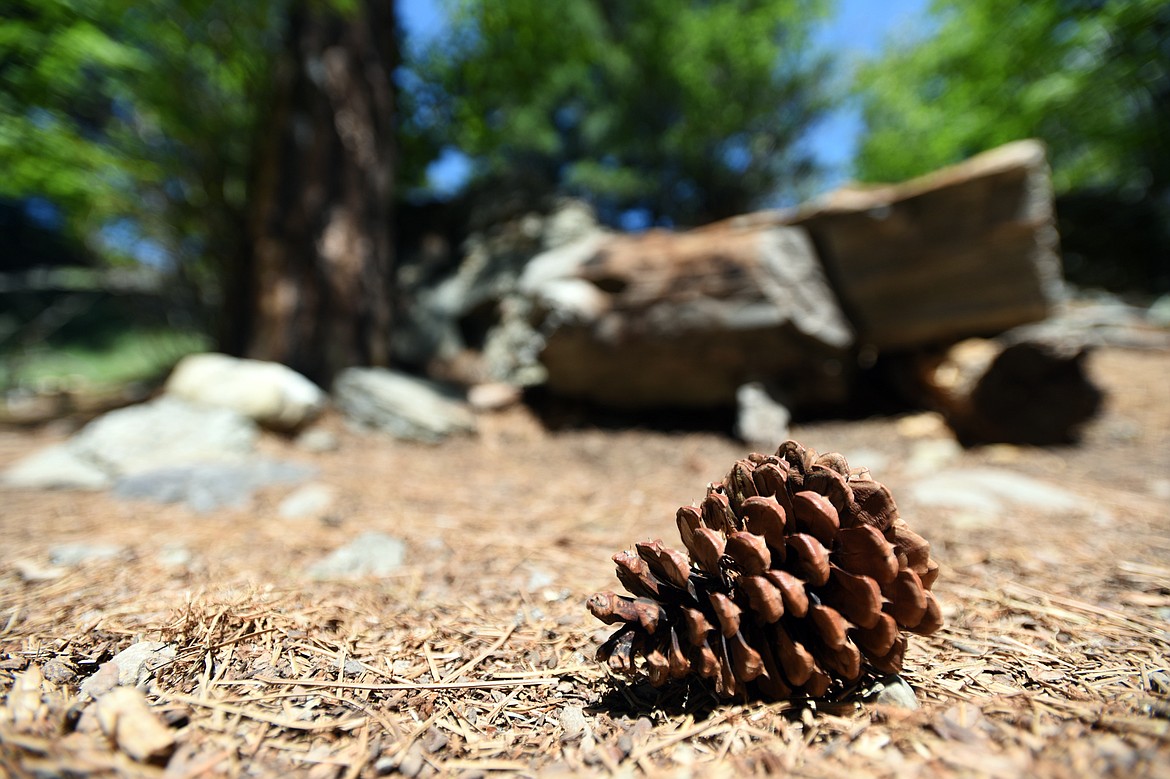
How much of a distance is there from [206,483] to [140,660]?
5.87ft

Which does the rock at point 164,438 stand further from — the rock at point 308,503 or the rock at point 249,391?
the rock at point 308,503

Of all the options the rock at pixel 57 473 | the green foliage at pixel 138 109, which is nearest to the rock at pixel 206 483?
the rock at pixel 57 473

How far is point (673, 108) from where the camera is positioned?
32.5 ft

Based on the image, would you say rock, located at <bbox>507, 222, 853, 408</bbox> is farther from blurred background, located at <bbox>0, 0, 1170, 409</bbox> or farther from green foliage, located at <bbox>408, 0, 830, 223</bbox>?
green foliage, located at <bbox>408, 0, 830, 223</bbox>

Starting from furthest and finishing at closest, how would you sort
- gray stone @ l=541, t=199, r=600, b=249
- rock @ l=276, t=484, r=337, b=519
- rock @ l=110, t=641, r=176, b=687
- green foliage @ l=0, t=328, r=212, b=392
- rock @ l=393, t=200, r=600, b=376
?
green foliage @ l=0, t=328, r=212, b=392, gray stone @ l=541, t=199, r=600, b=249, rock @ l=393, t=200, r=600, b=376, rock @ l=276, t=484, r=337, b=519, rock @ l=110, t=641, r=176, b=687

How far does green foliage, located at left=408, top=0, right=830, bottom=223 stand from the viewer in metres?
8.62

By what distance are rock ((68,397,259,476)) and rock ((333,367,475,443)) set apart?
0.70 m

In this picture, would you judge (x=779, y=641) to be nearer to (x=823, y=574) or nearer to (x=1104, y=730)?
(x=823, y=574)

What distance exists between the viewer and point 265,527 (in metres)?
2.07

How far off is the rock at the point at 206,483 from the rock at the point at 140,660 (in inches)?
55.6

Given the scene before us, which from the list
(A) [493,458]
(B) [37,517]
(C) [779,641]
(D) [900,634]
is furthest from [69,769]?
(A) [493,458]

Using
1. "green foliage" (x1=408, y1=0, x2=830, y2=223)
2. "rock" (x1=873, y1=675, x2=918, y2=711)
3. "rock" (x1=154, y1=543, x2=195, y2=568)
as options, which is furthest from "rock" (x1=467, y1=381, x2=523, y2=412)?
"green foliage" (x1=408, y1=0, x2=830, y2=223)

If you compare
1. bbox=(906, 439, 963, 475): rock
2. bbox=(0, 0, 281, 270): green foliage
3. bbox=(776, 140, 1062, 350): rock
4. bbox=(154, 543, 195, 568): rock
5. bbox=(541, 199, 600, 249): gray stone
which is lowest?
bbox=(906, 439, 963, 475): rock

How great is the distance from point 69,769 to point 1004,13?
10.4m
